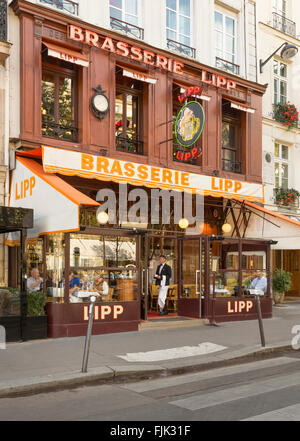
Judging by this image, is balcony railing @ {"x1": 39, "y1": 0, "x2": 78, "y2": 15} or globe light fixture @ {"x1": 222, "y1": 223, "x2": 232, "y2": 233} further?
globe light fixture @ {"x1": 222, "y1": 223, "x2": 232, "y2": 233}

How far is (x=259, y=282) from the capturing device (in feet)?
48.0

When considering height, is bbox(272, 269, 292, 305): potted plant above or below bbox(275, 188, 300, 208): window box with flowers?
below

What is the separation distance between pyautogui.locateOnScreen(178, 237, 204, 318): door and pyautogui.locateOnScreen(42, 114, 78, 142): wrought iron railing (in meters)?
4.30

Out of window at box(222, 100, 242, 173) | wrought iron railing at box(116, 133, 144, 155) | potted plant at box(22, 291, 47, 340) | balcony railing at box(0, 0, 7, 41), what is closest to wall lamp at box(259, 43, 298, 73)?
window at box(222, 100, 242, 173)

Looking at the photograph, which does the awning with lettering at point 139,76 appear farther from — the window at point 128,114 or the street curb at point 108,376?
the street curb at point 108,376

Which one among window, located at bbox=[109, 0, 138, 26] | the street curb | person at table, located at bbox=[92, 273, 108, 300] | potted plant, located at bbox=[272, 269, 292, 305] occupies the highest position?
window, located at bbox=[109, 0, 138, 26]

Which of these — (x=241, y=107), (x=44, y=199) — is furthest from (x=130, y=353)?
(x=241, y=107)

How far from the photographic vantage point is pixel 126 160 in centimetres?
1352

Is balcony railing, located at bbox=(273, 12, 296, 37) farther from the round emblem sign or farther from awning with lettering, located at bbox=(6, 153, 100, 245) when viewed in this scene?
awning with lettering, located at bbox=(6, 153, 100, 245)

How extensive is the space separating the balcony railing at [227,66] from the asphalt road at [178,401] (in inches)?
458

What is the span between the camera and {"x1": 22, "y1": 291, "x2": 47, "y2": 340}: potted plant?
1024 centimetres

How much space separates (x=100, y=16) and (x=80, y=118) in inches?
119

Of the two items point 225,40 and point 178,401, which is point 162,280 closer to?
point 178,401

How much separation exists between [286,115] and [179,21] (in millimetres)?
5571
